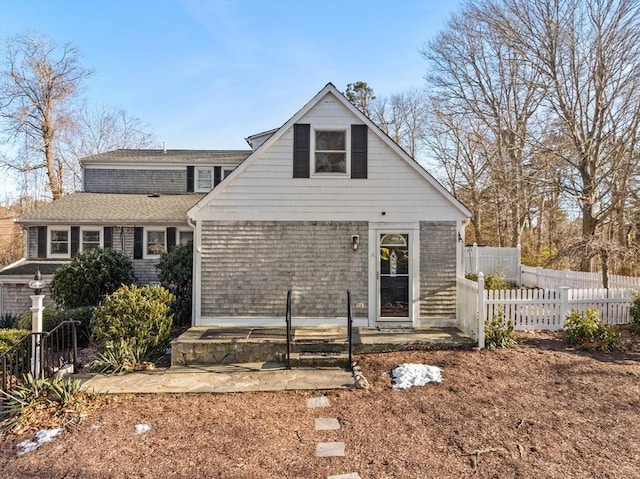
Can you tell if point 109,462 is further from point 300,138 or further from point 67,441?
point 300,138

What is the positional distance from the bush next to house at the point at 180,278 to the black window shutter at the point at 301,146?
167 inches

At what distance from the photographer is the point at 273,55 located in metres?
13.2

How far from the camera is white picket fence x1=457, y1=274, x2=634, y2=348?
305 inches

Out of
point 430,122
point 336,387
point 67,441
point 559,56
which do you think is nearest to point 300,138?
point 336,387

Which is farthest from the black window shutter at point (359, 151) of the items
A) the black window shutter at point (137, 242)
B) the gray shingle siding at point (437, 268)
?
the black window shutter at point (137, 242)

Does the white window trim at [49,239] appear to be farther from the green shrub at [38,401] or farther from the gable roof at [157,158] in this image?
the green shrub at [38,401]

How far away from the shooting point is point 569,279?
11633mm

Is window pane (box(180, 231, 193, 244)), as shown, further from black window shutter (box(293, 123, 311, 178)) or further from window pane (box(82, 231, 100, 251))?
black window shutter (box(293, 123, 311, 178))

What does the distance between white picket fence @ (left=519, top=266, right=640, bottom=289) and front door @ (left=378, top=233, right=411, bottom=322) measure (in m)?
6.03

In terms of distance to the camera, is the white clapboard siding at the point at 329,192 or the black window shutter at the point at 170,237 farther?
the black window shutter at the point at 170,237

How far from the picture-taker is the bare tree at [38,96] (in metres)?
21.5

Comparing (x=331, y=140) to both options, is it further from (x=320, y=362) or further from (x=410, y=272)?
(x=320, y=362)

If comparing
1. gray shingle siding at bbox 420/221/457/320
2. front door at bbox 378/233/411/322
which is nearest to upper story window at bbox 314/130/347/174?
front door at bbox 378/233/411/322

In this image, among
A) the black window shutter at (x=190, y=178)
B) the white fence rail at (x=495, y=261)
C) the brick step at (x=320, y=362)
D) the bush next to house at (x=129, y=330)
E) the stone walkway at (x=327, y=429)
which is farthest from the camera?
the black window shutter at (x=190, y=178)
